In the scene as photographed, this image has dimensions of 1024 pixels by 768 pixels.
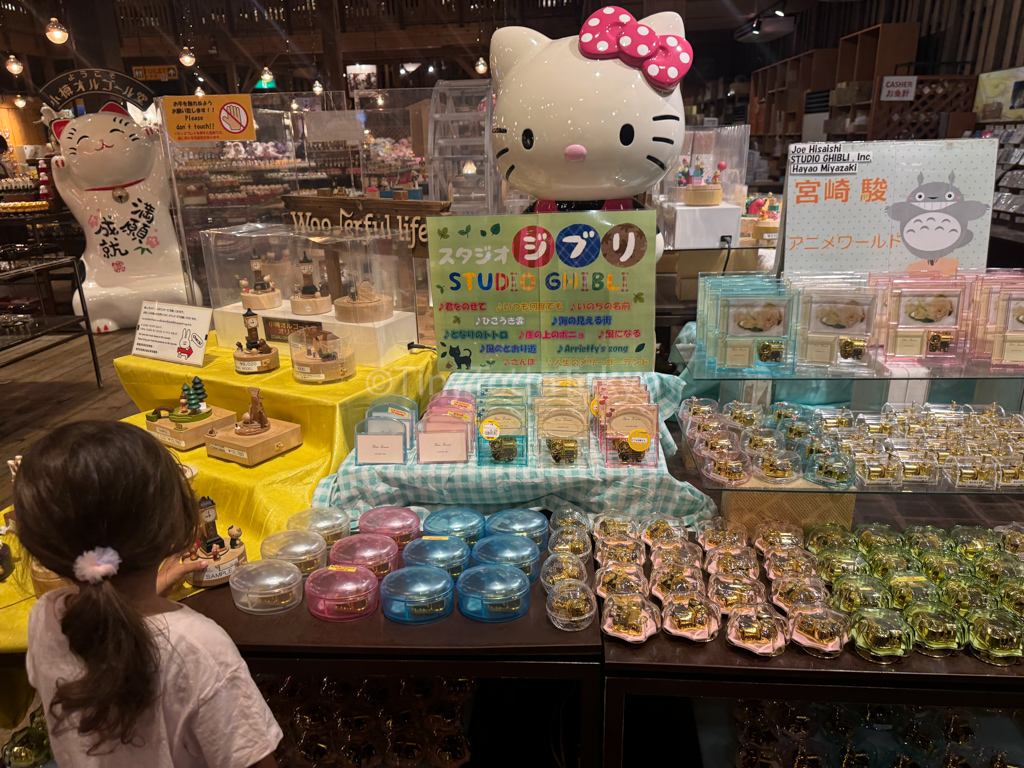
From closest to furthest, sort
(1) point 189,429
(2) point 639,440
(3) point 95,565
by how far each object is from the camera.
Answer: (3) point 95,565
(2) point 639,440
(1) point 189,429

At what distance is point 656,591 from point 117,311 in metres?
6.34

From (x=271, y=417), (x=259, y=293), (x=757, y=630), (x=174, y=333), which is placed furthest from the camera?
(x=259, y=293)

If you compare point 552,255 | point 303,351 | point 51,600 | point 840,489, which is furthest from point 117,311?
point 840,489

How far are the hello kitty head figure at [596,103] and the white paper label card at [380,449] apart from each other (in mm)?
1068

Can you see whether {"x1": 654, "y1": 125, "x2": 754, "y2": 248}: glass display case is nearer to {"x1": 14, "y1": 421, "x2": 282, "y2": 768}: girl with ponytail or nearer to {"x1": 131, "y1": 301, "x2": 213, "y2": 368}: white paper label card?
{"x1": 131, "y1": 301, "x2": 213, "y2": 368}: white paper label card

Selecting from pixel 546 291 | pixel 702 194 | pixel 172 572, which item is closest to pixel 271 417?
pixel 172 572

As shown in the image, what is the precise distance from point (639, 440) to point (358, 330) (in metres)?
1.16

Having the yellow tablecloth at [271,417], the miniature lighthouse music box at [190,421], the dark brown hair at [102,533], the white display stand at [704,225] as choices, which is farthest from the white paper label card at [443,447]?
the white display stand at [704,225]

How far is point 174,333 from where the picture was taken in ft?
8.86

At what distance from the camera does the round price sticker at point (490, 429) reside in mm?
1979

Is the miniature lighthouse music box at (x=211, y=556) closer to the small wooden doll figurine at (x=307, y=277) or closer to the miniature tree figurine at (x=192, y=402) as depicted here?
the miniature tree figurine at (x=192, y=402)

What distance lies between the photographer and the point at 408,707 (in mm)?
1958

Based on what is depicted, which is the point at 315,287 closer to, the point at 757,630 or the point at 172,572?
the point at 172,572

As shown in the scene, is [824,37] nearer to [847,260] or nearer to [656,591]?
[847,260]
